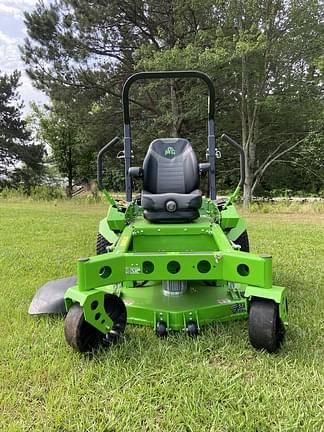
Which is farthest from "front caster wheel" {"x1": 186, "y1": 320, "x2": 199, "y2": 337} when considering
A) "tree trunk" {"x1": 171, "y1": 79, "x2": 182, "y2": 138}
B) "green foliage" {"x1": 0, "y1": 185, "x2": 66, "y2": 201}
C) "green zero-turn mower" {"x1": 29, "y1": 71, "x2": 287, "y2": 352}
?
"green foliage" {"x1": 0, "y1": 185, "x2": 66, "y2": 201}

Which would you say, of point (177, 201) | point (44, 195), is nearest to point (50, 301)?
point (177, 201)

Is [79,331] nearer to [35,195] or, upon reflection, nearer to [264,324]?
[264,324]

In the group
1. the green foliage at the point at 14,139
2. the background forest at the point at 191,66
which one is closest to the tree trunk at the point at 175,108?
the background forest at the point at 191,66

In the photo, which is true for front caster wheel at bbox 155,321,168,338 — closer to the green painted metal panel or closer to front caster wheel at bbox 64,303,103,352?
front caster wheel at bbox 64,303,103,352

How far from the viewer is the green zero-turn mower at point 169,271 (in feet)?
7.25

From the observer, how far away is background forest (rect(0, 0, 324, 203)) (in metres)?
14.2

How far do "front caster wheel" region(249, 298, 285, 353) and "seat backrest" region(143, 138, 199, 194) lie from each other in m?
1.55

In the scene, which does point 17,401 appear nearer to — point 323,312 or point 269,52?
point 323,312

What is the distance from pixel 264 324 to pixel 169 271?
24.0 inches

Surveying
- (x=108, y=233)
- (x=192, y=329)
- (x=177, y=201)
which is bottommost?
(x=192, y=329)

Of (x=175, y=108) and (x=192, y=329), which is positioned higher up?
(x=175, y=108)

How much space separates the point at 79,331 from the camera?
2.20m

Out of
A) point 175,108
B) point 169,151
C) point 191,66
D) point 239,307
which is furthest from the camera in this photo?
point 175,108

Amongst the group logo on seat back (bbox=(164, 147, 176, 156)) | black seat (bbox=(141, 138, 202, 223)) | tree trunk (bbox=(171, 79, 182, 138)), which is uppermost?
tree trunk (bbox=(171, 79, 182, 138))
